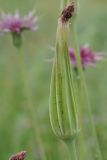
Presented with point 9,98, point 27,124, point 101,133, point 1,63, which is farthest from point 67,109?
point 1,63

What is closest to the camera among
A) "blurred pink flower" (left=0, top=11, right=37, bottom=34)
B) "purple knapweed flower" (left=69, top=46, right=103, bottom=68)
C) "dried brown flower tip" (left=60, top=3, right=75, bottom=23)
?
"dried brown flower tip" (left=60, top=3, right=75, bottom=23)

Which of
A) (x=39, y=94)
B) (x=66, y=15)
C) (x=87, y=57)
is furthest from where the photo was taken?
(x=39, y=94)

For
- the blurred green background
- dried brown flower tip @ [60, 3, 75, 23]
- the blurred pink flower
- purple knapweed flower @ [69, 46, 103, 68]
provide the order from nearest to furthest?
dried brown flower tip @ [60, 3, 75, 23] < purple knapweed flower @ [69, 46, 103, 68] < the blurred pink flower < the blurred green background

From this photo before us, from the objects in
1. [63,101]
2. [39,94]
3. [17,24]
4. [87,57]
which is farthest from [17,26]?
[39,94]

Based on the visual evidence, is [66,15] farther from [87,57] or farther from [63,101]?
[87,57]

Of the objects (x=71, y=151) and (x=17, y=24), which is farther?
(x=17, y=24)

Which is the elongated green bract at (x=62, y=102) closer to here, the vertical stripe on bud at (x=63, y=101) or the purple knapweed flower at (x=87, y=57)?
the vertical stripe on bud at (x=63, y=101)

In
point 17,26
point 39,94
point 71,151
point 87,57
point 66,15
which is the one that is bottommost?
point 71,151

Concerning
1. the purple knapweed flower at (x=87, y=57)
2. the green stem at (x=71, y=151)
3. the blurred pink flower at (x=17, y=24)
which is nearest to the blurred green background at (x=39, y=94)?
the blurred pink flower at (x=17, y=24)

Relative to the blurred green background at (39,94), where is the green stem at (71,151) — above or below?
below

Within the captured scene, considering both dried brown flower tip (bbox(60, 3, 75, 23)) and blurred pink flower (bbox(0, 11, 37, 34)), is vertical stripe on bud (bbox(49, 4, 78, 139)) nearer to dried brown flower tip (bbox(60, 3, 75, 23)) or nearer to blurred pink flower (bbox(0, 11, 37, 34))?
dried brown flower tip (bbox(60, 3, 75, 23))

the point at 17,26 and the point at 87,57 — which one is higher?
the point at 17,26

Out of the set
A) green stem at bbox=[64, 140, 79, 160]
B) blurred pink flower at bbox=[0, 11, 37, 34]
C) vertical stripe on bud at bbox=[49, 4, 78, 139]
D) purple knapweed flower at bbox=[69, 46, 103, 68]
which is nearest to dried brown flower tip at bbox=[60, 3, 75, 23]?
vertical stripe on bud at bbox=[49, 4, 78, 139]
